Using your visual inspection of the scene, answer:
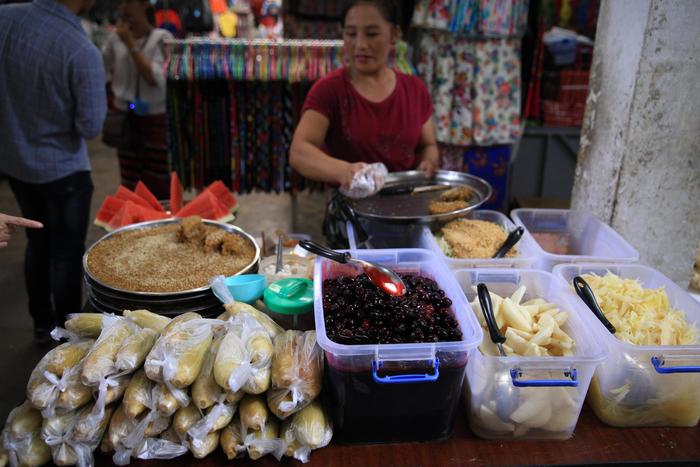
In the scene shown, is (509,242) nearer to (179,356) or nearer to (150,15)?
(179,356)

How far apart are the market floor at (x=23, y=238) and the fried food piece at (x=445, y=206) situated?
28.6 inches

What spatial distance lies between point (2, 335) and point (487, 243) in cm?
328

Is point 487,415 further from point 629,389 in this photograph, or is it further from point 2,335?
point 2,335

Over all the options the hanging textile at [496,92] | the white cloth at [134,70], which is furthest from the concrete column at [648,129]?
the white cloth at [134,70]

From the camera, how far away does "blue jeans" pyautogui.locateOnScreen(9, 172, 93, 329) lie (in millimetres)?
2994

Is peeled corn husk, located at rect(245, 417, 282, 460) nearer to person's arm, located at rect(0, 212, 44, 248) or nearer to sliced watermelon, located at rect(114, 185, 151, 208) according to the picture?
person's arm, located at rect(0, 212, 44, 248)

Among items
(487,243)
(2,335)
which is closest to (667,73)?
Answer: (487,243)

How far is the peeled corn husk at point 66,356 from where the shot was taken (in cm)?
122

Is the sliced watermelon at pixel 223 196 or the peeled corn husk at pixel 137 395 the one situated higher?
the sliced watermelon at pixel 223 196

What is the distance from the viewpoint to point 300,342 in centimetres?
133

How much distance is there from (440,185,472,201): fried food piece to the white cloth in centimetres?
274

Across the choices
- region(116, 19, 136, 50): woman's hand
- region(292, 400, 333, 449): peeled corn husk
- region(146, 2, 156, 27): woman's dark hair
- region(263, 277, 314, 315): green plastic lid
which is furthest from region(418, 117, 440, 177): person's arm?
region(146, 2, 156, 27): woman's dark hair

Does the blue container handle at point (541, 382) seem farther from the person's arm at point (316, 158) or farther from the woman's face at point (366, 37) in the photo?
the woman's face at point (366, 37)

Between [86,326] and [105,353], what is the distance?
182 millimetres
